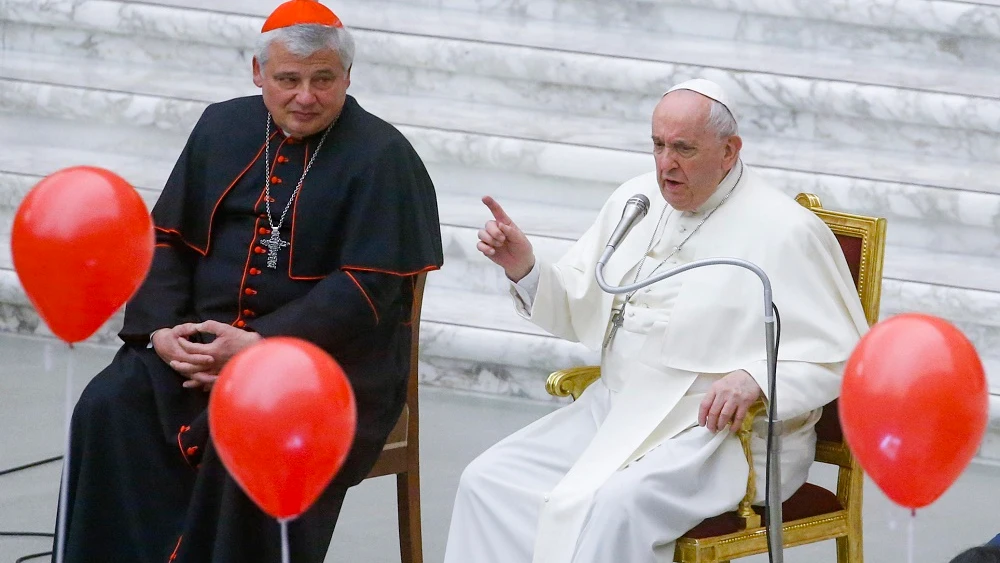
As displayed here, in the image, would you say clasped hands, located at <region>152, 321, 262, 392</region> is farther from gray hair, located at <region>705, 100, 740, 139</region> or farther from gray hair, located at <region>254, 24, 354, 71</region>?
gray hair, located at <region>705, 100, 740, 139</region>

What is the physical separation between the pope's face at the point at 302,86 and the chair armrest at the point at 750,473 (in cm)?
126

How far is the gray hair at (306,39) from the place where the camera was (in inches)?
143

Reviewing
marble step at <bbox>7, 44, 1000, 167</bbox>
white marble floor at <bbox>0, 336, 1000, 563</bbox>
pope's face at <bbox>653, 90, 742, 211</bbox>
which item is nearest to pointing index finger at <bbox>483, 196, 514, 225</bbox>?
pope's face at <bbox>653, 90, 742, 211</bbox>

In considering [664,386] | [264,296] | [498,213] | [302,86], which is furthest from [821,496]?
[302,86]

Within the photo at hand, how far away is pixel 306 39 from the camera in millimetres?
3643

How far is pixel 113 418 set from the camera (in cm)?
367

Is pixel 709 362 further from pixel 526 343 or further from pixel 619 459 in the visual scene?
pixel 526 343

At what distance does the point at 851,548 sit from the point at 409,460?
1156 mm

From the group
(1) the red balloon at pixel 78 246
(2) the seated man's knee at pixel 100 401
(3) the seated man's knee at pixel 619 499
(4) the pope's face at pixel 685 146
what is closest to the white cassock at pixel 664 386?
(3) the seated man's knee at pixel 619 499

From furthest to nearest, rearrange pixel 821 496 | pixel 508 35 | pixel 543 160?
pixel 508 35 < pixel 543 160 < pixel 821 496

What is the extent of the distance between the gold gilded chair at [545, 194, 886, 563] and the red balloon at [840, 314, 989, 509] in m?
0.82

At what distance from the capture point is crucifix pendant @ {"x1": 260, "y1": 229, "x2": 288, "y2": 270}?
3787mm

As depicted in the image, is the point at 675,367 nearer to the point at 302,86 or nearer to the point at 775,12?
the point at 302,86

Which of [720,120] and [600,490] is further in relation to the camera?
[720,120]
